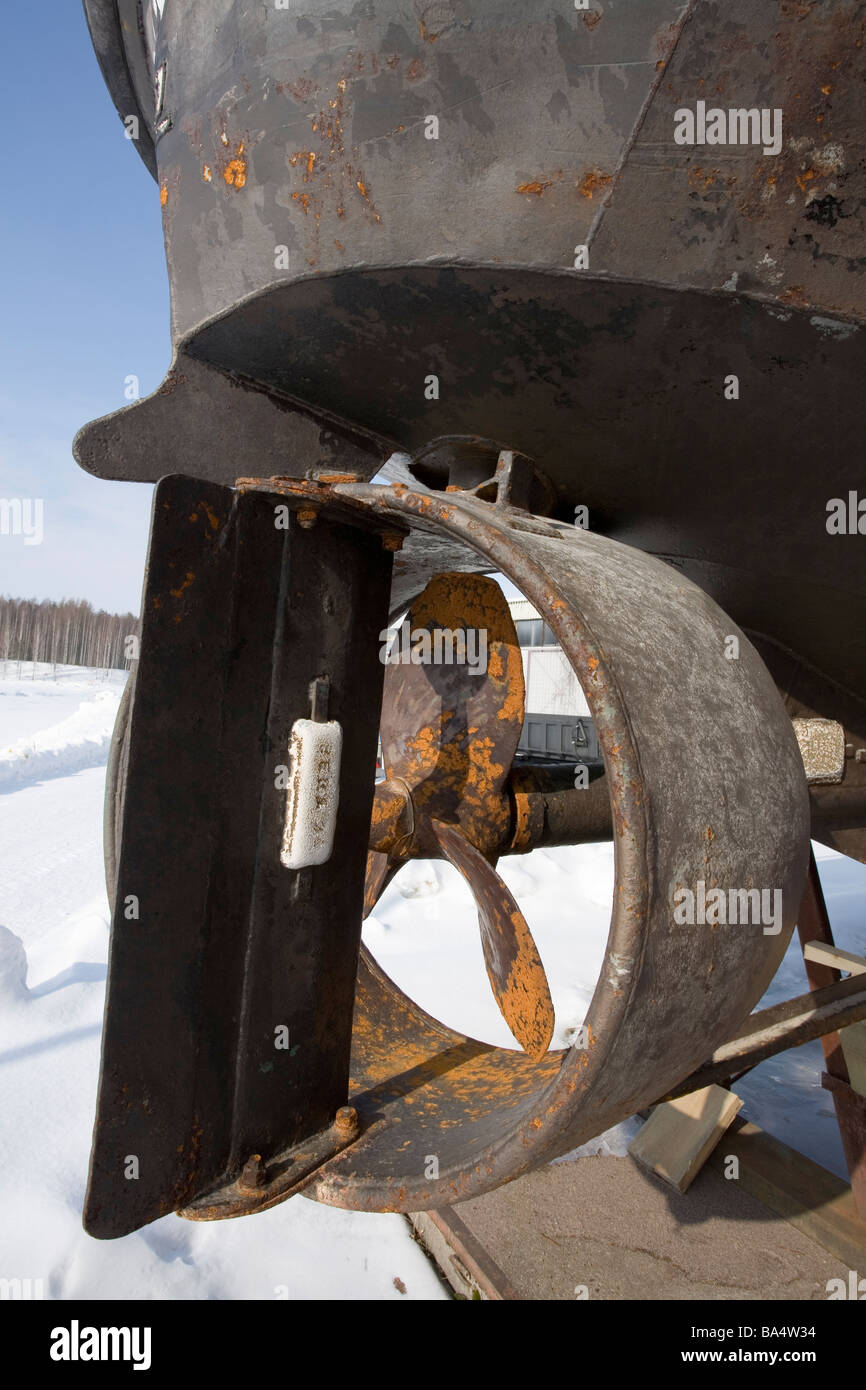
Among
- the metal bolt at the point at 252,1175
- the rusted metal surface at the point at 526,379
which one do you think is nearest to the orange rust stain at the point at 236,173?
the rusted metal surface at the point at 526,379

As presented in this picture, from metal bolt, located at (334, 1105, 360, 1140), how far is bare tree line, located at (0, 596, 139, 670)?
38641 mm

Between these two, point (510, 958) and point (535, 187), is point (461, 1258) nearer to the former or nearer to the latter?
point (510, 958)

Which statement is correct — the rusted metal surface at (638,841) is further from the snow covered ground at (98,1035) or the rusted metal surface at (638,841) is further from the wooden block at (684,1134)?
the wooden block at (684,1134)

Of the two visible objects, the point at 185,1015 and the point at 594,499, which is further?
the point at 594,499

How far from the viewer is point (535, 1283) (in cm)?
221

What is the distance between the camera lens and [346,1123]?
1.41 metres

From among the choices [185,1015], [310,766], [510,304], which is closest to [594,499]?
[510,304]

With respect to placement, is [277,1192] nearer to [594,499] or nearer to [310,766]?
[310,766]

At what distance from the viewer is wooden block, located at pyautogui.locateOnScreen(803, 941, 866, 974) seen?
2736 mm

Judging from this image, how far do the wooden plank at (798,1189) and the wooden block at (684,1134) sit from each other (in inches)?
3.7

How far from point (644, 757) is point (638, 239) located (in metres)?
0.73

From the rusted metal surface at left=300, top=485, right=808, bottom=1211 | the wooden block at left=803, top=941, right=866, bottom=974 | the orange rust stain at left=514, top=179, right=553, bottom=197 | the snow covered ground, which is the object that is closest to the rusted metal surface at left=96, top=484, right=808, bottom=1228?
the rusted metal surface at left=300, top=485, right=808, bottom=1211

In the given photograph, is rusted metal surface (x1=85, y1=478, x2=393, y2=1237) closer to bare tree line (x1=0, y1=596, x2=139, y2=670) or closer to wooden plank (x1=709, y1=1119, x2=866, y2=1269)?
wooden plank (x1=709, y1=1119, x2=866, y2=1269)

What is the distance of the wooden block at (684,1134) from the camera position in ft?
8.75
